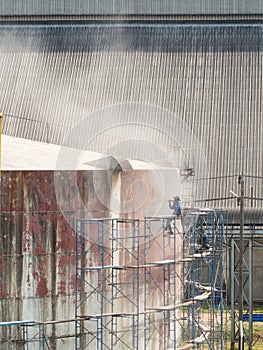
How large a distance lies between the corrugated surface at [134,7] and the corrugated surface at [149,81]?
0.78 meters

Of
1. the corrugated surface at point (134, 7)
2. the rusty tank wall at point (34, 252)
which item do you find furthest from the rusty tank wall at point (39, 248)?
the corrugated surface at point (134, 7)

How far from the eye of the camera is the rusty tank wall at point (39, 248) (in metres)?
23.7

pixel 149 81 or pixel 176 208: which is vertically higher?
pixel 149 81

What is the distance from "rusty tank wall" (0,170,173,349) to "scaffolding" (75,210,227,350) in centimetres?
32

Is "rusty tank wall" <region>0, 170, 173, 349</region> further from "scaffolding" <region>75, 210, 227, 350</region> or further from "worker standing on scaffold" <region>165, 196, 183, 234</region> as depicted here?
"worker standing on scaffold" <region>165, 196, 183, 234</region>

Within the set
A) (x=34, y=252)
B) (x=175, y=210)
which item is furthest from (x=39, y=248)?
(x=175, y=210)

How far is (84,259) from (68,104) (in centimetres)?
2332

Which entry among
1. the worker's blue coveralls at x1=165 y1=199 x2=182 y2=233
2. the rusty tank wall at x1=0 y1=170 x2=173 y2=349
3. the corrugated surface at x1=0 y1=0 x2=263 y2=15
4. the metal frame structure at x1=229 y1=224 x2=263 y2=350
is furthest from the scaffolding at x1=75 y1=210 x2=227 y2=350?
the corrugated surface at x1=0 y1=0 x2=263 y2=15

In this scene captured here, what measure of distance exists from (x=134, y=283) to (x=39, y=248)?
297 centimetres

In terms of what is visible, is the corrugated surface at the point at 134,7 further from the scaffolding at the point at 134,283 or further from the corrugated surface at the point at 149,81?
the scaffolding at the point at 134,283

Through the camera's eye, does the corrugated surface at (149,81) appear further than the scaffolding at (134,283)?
Yes

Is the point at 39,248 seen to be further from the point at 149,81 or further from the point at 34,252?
the point at 149,81

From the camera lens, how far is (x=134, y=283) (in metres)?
25.9

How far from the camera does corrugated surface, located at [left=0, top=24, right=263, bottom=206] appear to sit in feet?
150
